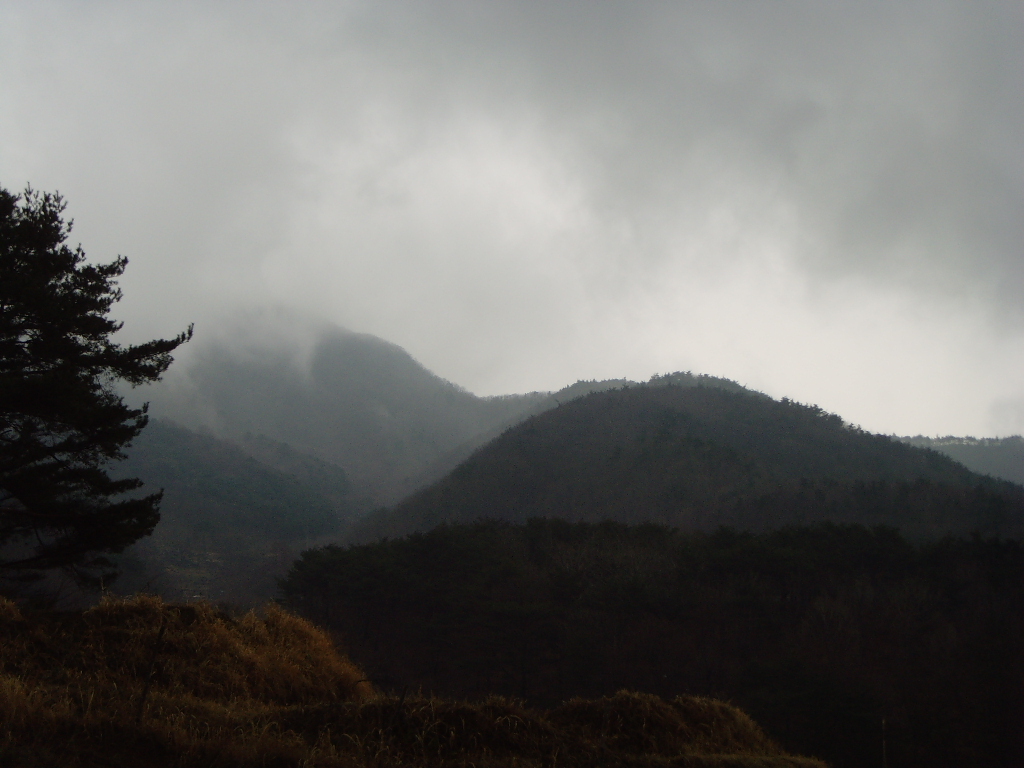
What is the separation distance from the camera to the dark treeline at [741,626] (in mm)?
24719

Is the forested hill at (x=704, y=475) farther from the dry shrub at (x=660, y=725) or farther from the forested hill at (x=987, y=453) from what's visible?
the dry shrub at (x=660, y=725)

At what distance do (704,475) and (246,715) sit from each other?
224 ft

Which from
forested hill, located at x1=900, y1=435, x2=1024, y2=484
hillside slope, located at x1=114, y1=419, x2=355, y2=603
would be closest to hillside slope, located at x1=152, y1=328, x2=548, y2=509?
hillside slope, located at x1=114, y1=419, x2=355, y2=603

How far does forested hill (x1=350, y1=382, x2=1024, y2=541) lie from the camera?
5444cm

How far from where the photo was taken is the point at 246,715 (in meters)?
6.86

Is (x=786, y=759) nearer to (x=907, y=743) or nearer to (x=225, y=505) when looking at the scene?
(x=907, y=743)

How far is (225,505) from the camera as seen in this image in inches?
4058

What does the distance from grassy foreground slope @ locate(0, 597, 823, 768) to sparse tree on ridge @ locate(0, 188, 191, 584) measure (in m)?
5.80

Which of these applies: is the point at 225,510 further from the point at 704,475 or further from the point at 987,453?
the point at 987,453

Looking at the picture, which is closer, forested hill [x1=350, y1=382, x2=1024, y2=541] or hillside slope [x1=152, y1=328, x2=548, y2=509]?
forested hill [x1=350, y1=382, x2=1024, y2=541]

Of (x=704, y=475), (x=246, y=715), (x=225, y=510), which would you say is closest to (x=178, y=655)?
(x=246, y=715)

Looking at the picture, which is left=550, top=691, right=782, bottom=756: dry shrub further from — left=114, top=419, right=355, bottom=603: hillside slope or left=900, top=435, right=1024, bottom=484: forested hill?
left=900, top=435, right=1024, bottom=484: forested hill

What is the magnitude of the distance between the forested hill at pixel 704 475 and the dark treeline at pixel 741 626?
697 inches

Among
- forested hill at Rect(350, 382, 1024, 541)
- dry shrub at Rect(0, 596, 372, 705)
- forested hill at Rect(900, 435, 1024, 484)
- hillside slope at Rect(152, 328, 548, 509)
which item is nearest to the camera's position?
dry shrub at Rect(0, 596, 372, 705)
